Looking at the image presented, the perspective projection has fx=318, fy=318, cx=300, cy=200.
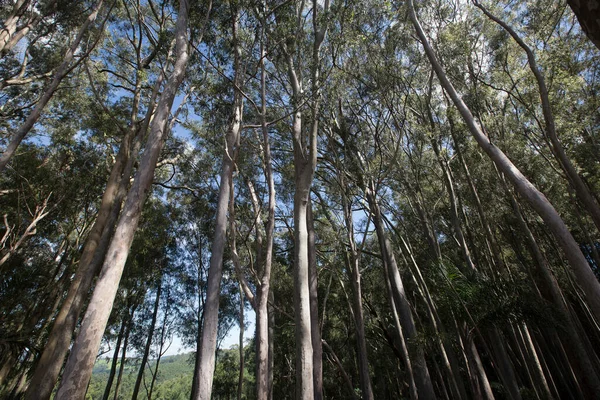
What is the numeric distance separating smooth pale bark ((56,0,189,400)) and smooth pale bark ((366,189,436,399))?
591 centimetres

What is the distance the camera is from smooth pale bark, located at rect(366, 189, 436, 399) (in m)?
7.66

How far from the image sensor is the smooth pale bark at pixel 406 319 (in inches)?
301

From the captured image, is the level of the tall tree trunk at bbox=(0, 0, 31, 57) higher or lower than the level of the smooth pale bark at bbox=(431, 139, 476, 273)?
higher

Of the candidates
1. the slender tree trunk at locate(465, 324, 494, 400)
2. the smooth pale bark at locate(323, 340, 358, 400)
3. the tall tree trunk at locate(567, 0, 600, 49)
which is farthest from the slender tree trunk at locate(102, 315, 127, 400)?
the tall tree trunk at locate(567, 0, 600, 49)

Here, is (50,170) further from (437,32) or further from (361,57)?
(437,32)

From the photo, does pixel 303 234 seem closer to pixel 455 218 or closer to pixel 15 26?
pixel 455 218

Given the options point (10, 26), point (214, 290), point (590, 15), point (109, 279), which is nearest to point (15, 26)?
point (10, 26)

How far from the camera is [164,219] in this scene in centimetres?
1466

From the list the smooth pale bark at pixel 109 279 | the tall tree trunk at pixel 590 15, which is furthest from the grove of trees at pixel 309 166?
the tall tree trunk at pixel 590 15

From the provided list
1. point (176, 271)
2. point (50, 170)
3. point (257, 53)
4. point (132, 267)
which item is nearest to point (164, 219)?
point (132, 267)

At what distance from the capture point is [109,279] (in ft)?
12.6

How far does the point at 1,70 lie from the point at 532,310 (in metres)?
14.9

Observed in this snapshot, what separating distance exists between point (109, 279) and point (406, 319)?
7.27 m

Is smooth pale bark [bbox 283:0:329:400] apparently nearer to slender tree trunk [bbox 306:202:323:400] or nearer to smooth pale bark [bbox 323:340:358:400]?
slender tree trunk [bbox 306:202:323:400]
